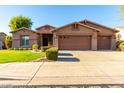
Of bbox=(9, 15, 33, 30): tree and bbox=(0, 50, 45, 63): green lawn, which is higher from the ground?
bbox=(9, 15, 33, 30): tree

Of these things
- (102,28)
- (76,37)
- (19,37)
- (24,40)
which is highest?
(102,28)

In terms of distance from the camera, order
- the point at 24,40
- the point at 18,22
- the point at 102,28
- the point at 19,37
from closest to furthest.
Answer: the point at 102,28, the point at 19,37, the point at 24,40, the point at 18,22

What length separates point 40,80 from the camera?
26.9 ft

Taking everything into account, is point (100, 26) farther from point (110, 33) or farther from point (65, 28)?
point (65, 28)

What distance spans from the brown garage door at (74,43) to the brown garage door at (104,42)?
2.25 metres

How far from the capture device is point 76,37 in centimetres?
3030

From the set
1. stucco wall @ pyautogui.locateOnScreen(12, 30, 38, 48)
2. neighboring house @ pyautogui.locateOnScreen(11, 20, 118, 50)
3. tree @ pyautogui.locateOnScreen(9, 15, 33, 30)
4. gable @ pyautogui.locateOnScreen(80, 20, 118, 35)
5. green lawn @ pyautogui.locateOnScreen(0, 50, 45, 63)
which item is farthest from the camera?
tree @ pyautogui.locateOnScreen(9, 15, 33, 30)

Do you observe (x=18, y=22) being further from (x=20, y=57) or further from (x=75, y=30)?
(x=20, y=57)

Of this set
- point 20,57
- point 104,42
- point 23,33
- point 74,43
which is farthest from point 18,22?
point 20,57

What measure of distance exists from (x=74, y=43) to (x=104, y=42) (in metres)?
4.84

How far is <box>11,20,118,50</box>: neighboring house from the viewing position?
3012 cm

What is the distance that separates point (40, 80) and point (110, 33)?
2533 centimetres

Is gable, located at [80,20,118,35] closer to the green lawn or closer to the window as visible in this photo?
the window

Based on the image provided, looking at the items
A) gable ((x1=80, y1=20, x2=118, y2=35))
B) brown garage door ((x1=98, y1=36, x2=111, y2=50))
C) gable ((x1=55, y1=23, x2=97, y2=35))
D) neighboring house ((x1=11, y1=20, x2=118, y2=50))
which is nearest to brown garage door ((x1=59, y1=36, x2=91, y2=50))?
neighboring house ((x1=11, y1=20, x2=118, y2=50))
